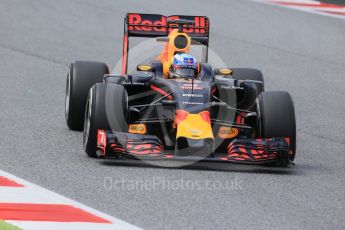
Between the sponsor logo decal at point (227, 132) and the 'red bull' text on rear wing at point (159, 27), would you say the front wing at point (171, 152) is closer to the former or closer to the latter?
the sponsor logo decal at point (227, 132)

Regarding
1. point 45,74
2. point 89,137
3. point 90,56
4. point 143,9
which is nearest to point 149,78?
point 89,137

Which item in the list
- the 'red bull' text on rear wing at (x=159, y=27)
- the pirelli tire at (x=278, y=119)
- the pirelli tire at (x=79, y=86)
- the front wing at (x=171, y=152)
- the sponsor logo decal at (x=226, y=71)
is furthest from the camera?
the 'red bull' text on rear wing at (x=159, y=27)

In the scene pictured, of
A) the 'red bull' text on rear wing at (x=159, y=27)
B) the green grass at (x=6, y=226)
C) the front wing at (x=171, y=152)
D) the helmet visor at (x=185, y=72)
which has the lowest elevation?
the green grass at (x=6, y=226)

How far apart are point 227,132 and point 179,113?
579mm

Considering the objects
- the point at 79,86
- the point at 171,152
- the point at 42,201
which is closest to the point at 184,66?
the point at 171,152

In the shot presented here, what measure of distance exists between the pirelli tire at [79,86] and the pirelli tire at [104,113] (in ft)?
3.99

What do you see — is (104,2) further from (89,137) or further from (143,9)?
(89,137)

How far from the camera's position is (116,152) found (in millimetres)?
10234

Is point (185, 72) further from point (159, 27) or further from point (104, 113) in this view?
point (159, 27)

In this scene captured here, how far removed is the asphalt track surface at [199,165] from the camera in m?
8.86

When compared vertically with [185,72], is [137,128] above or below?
below

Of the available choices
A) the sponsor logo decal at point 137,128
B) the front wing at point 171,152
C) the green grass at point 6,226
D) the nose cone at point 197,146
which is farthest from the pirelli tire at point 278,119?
the green grass at point 6,226

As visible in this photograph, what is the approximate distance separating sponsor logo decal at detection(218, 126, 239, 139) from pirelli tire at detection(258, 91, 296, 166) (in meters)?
0.26

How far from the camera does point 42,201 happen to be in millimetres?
8758
